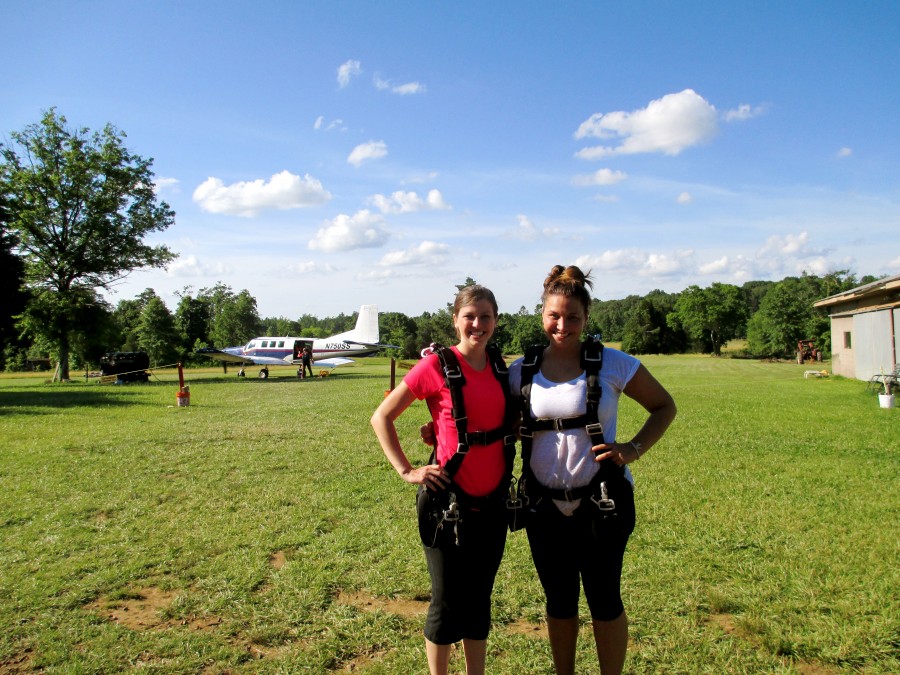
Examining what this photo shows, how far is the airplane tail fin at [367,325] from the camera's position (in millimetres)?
42406

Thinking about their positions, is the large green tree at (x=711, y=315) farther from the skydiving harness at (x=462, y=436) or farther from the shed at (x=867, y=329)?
the skydiving harness at (x=462, y=436)

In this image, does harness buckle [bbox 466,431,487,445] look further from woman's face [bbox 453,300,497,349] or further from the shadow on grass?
the shadow on grass

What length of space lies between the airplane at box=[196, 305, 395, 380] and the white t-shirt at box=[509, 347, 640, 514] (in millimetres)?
32234

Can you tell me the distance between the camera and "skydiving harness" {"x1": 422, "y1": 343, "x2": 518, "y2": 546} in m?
2.51

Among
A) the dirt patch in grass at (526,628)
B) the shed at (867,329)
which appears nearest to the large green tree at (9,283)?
the dirt patch in grass at (526,628)

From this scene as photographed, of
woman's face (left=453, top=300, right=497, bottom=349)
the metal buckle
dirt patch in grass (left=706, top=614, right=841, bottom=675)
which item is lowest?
dirt patch in grass (left=706, top=614, right=841, bottom=675)

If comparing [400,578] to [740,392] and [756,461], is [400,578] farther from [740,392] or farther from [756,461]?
[740,392]

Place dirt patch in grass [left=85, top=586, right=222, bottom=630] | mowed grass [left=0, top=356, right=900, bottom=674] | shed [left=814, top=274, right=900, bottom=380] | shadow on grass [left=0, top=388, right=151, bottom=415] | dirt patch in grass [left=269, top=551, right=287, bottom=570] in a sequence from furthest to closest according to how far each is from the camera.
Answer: shed [left=814, top=274, right=900, bottom=380], shadow on grass [left=0, top=388, right=151, bottom=415], dirt patch in grass [left=269, top=551, right=287, bottom=570], dirt patch in grass [left=85, top=586, right=222, bottom=630], mowed grass [left=0, top=356, right=900, bottom=674]

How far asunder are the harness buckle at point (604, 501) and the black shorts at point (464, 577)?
0.42 m

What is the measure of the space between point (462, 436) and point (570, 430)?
1.56 feet

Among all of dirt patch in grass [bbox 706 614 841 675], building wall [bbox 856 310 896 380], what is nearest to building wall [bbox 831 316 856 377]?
building wall [bbox 856 310 896 380]

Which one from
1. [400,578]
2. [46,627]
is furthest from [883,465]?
[46,627]

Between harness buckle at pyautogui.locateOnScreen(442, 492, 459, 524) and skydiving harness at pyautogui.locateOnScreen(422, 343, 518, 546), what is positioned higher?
skydiving harness at pyautogui.locateOnScreen(422, 343, 518, 546)

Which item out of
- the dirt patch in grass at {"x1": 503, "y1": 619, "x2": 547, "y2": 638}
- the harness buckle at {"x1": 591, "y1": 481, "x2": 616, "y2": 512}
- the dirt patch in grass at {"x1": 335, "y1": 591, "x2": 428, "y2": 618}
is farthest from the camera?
the dirt patch in grass at {"x1": 335, "y1": 591, "x2": 428, "y2": 618}
